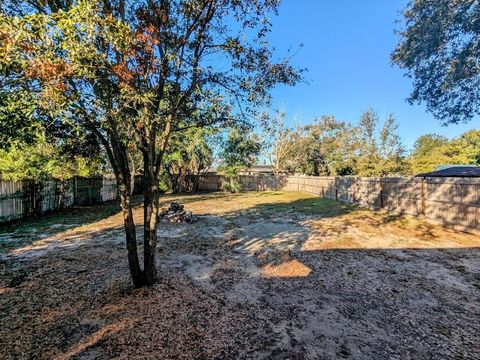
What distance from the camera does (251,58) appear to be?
13.7 ft

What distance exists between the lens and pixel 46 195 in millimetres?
11008

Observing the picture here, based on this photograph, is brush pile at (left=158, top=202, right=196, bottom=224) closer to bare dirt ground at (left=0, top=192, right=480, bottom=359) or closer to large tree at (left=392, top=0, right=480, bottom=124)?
bare dirt ground at (left=0, top=192, right=480, bottom=359)

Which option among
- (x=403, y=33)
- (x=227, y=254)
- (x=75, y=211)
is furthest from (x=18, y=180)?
(x=403, y=33)

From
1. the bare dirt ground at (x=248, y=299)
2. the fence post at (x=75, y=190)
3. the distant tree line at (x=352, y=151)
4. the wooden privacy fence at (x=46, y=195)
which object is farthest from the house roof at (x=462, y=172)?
the fence post at (x=75, y=190)

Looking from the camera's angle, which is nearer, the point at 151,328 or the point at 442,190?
the point at 151,328

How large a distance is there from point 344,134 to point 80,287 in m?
33.2

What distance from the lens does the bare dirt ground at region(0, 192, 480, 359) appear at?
267 cm

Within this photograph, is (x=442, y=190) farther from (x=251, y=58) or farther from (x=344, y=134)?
(x=344, y=134)

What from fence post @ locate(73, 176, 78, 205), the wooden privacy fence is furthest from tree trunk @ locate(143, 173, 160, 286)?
fence post @ locate(73, 176, 78, 205)

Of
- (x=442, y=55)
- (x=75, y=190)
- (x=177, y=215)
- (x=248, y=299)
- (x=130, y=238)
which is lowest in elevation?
(x=248, y=299)

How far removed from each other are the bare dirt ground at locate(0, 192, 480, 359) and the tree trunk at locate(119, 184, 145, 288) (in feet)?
0.63

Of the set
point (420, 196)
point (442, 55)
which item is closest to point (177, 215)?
point (420, 196)

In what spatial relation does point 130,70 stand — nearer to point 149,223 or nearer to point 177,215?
point 149,223

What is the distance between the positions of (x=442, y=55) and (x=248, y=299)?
12320mm
